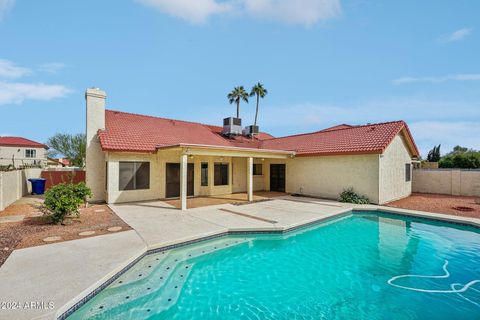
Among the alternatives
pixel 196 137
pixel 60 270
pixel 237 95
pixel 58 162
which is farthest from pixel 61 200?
pixel 58 162

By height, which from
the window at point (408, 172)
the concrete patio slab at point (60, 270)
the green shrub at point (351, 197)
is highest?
the window at point (408, 172)

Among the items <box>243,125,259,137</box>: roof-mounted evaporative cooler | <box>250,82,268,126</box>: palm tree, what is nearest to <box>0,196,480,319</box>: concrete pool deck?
<box>243,125,259,137</box>: roof-mounted evaporative cooler

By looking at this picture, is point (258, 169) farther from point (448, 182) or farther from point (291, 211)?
point (448, 182)

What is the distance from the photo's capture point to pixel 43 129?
131 feet

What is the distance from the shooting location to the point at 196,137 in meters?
18.0

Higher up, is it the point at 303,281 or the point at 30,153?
the point at 30,153

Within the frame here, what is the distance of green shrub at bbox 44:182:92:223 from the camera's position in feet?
27.7

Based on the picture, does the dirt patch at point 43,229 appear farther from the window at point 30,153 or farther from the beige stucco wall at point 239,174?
the window at point 30,153

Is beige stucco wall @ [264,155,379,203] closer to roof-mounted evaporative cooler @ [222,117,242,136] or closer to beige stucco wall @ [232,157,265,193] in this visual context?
beige stucco wall @ [232,157,265,193]

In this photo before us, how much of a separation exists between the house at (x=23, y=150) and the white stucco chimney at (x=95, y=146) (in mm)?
32308

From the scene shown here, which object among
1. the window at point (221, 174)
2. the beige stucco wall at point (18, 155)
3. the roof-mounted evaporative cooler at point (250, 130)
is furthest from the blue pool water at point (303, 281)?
the beige stucco wall at point (18, 155)

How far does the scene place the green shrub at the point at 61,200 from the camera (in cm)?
843

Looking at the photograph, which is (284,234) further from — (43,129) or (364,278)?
(43,129)

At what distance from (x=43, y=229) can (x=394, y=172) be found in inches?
708
